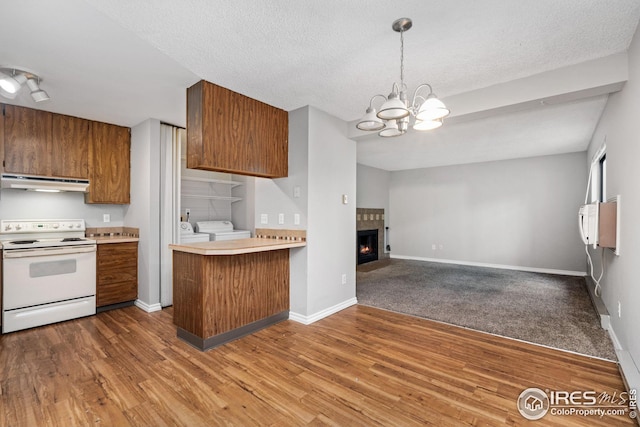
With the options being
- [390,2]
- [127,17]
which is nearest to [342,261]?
[390,2]

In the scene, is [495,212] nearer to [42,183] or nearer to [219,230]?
[219,230]

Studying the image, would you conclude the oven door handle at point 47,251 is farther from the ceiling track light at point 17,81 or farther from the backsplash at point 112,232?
the ceiling track light at point 17,81

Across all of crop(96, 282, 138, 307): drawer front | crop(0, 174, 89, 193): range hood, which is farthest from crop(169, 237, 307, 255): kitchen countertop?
crop(0, 174, 89, 193): range hood

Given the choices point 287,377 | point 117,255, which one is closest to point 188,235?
point 117,255

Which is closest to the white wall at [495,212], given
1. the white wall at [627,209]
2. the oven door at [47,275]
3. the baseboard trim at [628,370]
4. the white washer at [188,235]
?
the white wall at [627,209]

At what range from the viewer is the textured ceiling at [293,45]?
1787 mm

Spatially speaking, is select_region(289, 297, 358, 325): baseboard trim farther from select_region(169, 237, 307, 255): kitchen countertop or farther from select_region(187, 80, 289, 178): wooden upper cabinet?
select_region(187, 80, 289, 178): wooden upper cabinet

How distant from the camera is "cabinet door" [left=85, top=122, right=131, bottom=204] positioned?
384 centimetres

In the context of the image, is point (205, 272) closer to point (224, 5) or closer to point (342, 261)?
point (342, 261)

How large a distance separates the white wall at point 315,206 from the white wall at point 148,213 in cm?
134

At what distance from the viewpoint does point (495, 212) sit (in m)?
6.66

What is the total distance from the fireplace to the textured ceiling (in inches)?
170

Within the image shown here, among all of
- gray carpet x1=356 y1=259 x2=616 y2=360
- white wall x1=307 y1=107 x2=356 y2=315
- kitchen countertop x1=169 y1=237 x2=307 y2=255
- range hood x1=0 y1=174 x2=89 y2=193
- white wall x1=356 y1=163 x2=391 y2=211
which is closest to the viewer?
kitchen countertop x1=169 y1=237 x2=307 y2=255

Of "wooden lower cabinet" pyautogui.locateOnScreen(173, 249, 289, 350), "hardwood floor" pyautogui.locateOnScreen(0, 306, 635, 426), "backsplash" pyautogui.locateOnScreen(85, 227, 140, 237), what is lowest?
"hardwood floor" pyautogui.locateOnScreen(0, 306, 635, 426)
